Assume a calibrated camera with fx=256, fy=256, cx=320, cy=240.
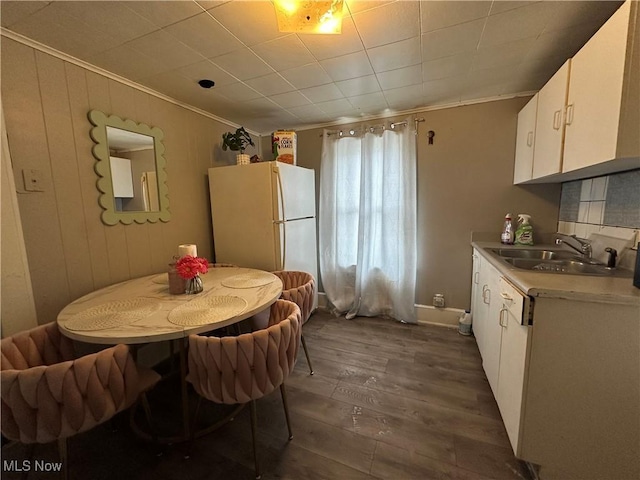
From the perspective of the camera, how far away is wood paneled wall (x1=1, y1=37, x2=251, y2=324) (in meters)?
1.38

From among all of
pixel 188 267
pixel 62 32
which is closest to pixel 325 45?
pixel 62 32

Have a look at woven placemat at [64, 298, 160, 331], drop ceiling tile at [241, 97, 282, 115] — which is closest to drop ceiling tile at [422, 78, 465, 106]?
drop ceiling tile at [241, 97, 282, 115]

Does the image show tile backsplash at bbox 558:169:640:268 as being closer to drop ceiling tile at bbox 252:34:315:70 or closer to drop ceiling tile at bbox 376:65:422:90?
drop ceiling tile at bbox 376:65:422:90

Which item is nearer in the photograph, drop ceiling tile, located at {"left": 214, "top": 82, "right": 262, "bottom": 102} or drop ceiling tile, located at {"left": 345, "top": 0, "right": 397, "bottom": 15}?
drop ceiling tile, located at {"left": 345, "top": 0, "right": 397, "bottom": 15}

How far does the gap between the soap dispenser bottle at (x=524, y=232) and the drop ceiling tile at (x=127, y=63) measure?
2.98 meters

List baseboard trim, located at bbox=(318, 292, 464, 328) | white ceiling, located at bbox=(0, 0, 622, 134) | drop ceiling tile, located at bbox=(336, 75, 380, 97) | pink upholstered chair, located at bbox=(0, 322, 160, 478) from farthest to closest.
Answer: baseboard trim, located at bbox=(318, 292, 464, 328)
drop ceiling tile, located at bbox=(336, 75, 380, 97)
white ceiling, located at bbox=(0, 0, 622, 134)
pink upholstered chair, located at bbox=(0, 322, 160, 478)

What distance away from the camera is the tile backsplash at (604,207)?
1362 millimetres

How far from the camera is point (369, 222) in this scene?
2762mm

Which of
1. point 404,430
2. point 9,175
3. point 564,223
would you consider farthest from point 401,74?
point 9,175

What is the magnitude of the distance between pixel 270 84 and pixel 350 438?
95.1 inches

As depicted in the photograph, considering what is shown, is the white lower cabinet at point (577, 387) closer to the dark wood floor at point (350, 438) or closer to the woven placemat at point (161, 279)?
the dark wood floor at point (350, 438)

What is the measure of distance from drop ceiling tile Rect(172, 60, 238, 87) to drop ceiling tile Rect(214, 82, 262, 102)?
0.06 m

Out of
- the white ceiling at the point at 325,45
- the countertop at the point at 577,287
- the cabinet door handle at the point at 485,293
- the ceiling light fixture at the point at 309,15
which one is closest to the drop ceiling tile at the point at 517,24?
the white ceiling at the point at 325,45

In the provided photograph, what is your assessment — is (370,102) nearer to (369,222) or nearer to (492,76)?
(492,76)
